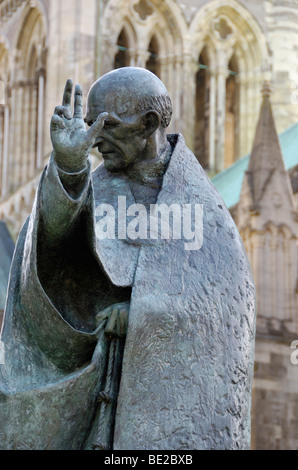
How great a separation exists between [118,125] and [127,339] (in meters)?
0.79

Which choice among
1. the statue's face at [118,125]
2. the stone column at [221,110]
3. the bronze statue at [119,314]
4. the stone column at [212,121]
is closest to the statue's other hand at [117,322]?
the bronze statue at [119,314]

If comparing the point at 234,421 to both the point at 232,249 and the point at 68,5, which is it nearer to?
the point at 232,249

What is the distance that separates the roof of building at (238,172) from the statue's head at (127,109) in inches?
1117

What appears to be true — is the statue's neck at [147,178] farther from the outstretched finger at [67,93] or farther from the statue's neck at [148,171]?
the outstretched finger at [67,93]

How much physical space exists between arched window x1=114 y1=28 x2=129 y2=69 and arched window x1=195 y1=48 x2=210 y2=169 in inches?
105

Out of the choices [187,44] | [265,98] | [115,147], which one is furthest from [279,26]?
[115,147]

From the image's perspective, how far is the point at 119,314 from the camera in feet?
15.2

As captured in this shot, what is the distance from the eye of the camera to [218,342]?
466 cm

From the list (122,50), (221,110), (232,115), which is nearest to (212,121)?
(221,110)

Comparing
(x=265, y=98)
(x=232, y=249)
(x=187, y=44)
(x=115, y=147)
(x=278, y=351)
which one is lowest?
(x=232, y=249)

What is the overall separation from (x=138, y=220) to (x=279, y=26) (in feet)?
134

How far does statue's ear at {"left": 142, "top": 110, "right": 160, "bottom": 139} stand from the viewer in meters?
4.93

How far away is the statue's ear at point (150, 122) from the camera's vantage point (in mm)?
4926

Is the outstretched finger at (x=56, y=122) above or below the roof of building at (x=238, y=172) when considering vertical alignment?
below
